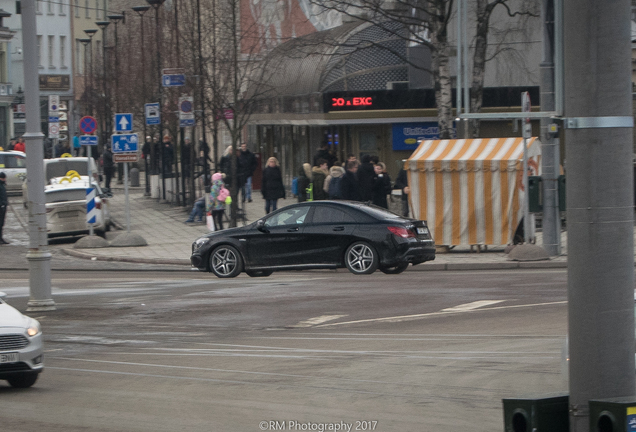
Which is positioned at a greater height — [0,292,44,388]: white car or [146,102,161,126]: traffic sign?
[146,102,161,126]: traffic sign

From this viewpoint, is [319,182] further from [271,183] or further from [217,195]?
[217,195]

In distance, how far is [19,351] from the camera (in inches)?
345

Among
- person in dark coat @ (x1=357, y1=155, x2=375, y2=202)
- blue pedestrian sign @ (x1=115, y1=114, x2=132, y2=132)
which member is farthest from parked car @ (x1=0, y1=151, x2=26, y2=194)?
person in dark coat @ (x1=357, y1=155, x2=375, y2=202)

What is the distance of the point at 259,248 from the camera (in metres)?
18.8

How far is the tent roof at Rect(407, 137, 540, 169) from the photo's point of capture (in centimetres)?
2178

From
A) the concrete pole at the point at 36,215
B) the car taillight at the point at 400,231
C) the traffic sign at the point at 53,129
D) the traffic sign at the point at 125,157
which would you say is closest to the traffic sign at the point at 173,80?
the traffic sign at the point at 125,157

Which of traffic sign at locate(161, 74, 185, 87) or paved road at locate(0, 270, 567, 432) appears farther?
traffic sign at locate(161, 74, 185, 87)

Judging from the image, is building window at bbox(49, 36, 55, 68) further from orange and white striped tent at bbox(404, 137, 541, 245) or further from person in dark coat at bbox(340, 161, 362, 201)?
orange and white striped tent at bbox(404, 137, 541, 245)

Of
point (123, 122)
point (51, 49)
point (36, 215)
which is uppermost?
point (51, 49)

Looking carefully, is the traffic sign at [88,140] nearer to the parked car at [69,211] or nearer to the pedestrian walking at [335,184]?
the parked car at [69,211]

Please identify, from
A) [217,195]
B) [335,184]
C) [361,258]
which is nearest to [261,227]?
[361,258]

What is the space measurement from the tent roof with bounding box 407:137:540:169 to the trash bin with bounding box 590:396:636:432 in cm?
1732

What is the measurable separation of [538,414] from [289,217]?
554 inches

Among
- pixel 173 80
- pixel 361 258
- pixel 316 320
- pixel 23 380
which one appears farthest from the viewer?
pixel 173 80
